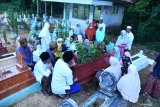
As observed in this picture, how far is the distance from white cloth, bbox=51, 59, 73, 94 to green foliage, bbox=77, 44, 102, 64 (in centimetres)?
86

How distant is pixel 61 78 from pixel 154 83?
2.77 meters

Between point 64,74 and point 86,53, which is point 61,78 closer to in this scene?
point 64,74

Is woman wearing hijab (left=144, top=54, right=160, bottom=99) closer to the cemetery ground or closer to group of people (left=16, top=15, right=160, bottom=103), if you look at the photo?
group of people (left=16, top=15, right=160, bottom=103)

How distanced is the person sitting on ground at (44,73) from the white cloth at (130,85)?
1963mm

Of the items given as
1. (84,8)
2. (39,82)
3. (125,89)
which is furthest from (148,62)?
(84,8)

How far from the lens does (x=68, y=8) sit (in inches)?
623

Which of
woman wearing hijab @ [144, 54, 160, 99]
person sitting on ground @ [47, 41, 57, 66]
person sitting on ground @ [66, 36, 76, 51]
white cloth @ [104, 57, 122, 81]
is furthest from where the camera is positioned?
person sitting on ground @ [66, 36, 76, 51]

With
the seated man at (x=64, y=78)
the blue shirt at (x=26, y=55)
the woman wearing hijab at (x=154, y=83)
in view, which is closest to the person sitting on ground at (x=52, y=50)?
the blue shirt at (x=26, y=55)

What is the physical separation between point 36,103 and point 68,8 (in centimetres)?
1207

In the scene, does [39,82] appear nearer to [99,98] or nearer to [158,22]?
[99,98]

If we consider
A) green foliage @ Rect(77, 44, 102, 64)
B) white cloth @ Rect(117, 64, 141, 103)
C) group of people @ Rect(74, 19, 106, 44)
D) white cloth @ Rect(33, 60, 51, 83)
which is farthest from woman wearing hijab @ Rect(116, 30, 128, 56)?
white cloth @ Rect(33, 60, 51, 83)

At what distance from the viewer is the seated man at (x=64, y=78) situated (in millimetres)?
4762

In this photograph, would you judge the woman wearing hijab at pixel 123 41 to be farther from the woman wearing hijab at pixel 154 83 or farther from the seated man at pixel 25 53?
the seated man at pixel 25 53

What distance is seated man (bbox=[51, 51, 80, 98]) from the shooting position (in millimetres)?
4762
